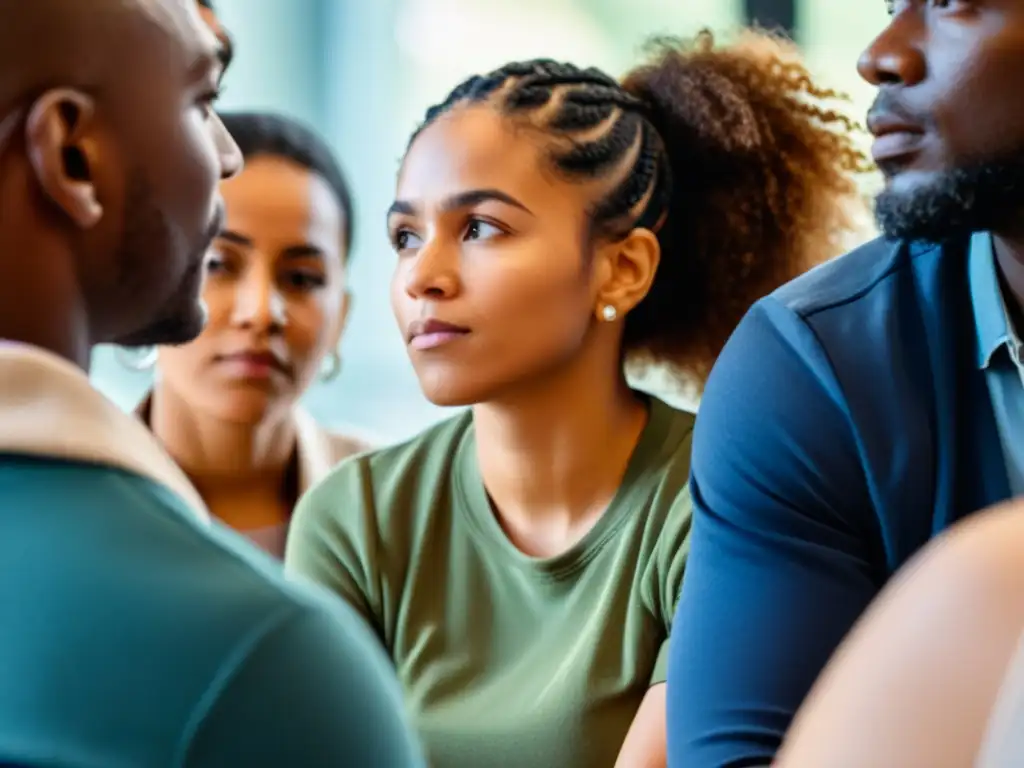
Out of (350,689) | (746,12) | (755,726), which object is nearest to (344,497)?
(755,726)

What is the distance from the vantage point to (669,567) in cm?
96

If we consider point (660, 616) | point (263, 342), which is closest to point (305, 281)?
point (263, 342)

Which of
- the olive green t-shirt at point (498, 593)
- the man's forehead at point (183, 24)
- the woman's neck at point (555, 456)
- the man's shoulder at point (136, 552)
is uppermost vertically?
the man's forehead at point (183, 24)

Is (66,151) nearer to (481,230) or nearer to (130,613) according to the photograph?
(130,613)

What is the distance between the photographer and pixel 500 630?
100cm

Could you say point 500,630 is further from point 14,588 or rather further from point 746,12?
point 746,12

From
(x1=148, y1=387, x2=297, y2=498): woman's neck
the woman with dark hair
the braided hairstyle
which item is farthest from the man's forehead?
(x1=148, y1=387, x2=297, y2=498): woman's neck

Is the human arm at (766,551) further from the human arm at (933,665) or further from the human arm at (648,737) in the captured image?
the human arm at (933,665)

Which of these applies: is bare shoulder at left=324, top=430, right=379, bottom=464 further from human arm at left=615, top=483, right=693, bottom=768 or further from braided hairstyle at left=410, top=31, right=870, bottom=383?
human arm at left=615, top=483, right=693, bottom=768

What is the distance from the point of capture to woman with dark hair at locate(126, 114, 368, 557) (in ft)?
4.14

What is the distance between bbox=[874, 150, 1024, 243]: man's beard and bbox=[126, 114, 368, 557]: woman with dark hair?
648 mm

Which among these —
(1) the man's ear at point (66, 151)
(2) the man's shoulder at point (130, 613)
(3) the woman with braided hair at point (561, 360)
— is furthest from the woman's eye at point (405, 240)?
(2) the man's shoulder at point (130, 613)

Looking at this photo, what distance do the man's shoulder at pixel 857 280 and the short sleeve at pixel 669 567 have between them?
200mm

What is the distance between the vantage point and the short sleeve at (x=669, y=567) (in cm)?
95
